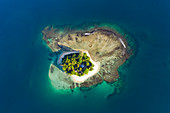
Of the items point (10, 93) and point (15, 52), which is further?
point (15, 52)

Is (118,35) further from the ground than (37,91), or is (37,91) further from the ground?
(118,35)

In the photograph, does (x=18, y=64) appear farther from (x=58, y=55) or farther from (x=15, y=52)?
(x=58, y=55)

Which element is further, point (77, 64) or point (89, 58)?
point (89, 58)

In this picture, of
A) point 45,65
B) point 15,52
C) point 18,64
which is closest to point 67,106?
point 45,65

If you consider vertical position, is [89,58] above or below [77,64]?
above
